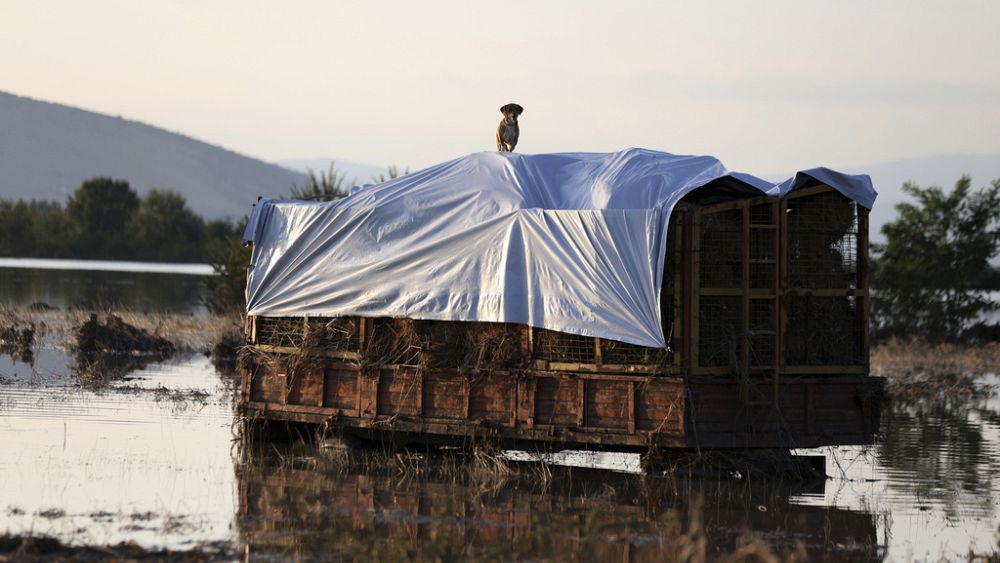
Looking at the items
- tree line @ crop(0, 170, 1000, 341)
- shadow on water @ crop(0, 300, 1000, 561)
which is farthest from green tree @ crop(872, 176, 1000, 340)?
shadow on water @ crop(0, 300, 1000, 561)

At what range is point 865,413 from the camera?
15273 mm

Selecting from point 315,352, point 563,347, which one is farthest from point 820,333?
point 315,352

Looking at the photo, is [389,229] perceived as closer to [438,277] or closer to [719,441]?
[438,277]

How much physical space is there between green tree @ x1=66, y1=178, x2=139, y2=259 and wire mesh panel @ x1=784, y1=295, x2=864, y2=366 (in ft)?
219

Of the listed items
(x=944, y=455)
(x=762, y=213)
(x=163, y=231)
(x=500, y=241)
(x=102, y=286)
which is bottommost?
(x=944, y=455)

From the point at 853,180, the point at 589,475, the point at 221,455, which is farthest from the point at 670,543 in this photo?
the point at 221,455

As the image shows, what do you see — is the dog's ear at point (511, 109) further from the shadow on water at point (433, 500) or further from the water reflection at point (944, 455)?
the water reflection at point (944, 455)

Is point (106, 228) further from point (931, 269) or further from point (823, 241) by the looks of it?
point (823, 241)

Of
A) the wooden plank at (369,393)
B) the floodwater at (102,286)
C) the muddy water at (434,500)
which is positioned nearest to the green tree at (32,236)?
the floodwater at (102,286)

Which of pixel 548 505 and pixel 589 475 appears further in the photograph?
pixel 589 475

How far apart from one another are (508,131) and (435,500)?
5916 millimetres

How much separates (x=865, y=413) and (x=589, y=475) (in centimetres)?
310

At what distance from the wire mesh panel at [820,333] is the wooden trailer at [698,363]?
0.02 metres

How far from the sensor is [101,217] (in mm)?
78188
